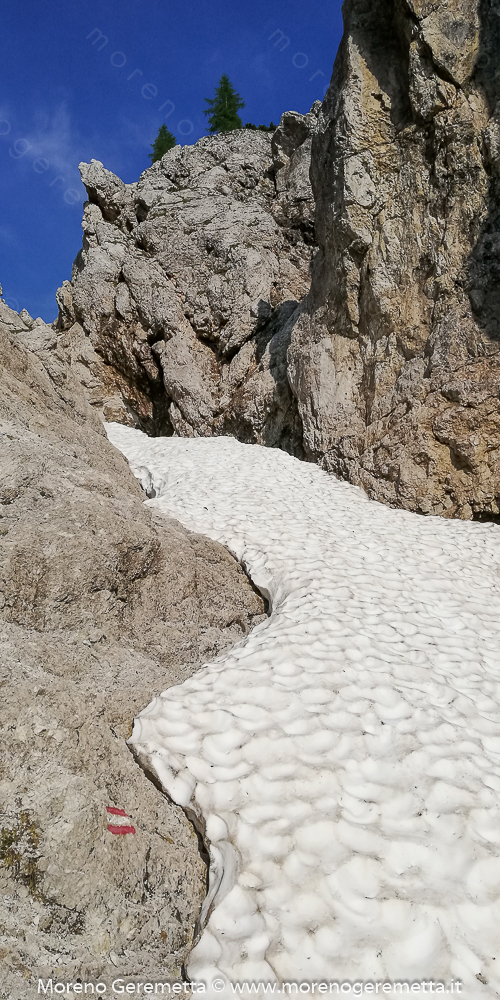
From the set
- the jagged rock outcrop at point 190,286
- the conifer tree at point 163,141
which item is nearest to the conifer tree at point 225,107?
the conifer tree at point 163,141

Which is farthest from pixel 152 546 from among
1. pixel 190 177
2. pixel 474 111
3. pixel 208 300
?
pixel 190 177

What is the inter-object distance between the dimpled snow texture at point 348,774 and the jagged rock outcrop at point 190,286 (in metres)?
11.0

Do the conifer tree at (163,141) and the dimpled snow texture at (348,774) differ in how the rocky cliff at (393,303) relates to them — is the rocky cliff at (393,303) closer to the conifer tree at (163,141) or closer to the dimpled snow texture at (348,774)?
the dimpled snow texture at (348,774)

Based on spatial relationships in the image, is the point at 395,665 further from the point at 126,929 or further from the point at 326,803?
the point at 126,929

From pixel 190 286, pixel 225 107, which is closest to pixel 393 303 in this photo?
pixel 190 286

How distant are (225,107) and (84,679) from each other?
43.7m

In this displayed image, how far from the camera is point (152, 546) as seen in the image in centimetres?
602

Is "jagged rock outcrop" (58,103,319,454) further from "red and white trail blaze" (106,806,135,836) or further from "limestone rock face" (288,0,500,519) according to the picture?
"red and white trail blaze" (106,806,135,836)

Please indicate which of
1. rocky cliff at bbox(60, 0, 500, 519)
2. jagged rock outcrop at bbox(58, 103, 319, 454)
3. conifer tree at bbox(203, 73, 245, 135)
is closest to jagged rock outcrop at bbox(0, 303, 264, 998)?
rocky cliff at bbox(60, 0, 500, 519)

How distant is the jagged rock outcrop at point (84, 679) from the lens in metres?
2.52

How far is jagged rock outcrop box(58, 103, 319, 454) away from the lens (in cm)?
1839

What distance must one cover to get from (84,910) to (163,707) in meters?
1.61

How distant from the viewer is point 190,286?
65.4ft

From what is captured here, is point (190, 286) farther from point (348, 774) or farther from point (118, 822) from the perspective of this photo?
point (118, 822)
